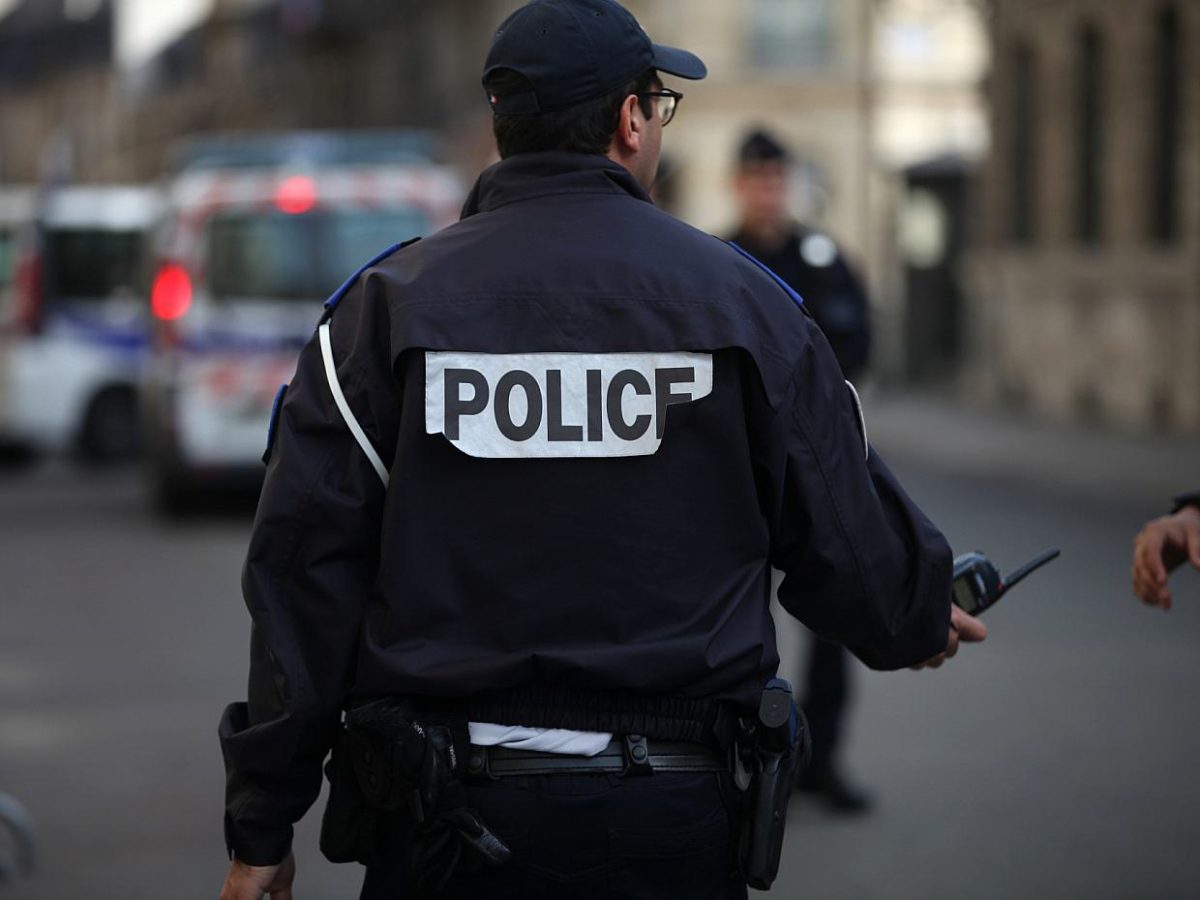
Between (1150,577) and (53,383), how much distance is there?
1498 centimetres

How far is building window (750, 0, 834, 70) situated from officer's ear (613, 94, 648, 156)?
37130mm

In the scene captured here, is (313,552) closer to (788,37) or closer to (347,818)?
(347,818)

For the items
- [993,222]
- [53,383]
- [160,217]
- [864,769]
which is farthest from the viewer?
[993,222]

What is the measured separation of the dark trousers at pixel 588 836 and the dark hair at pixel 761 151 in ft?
13.1

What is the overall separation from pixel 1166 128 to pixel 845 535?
66.8ft

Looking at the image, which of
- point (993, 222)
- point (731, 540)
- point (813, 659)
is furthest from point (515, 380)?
point (993, 222)

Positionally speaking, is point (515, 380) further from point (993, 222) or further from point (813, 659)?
point (993, 222)

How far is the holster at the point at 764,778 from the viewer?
2756 millimetres

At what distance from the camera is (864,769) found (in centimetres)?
668

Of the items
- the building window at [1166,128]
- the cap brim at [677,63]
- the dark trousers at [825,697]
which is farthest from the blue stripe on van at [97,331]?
the cap brim at [677,63]

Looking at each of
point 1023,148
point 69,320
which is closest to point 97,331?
point 69,320

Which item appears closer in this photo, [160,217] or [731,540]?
[731,540]

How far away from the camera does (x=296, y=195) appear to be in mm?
13742

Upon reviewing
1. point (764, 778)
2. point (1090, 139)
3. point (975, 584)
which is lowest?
point (1090, 139)
